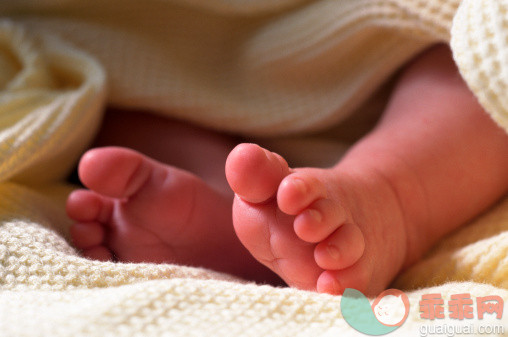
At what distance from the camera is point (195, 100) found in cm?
78

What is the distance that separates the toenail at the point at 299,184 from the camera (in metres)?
0.41

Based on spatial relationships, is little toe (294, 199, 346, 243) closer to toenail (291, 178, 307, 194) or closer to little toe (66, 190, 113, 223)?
toenail (291, 178, 307, 194)

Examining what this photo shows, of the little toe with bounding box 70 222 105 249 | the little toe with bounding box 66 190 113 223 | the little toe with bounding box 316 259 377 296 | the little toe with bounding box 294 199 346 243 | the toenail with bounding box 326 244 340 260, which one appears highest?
the little toe with bounding box 294 199 346 243

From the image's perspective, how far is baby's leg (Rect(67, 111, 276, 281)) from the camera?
21.7 inches

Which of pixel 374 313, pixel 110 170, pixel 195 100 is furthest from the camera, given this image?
pixel 195 100

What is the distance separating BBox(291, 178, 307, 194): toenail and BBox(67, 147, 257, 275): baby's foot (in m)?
0.20

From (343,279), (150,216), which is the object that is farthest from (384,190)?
(150,216)

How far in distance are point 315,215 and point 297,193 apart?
0.02 meters

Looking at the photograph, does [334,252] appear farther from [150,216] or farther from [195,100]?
[195,100]

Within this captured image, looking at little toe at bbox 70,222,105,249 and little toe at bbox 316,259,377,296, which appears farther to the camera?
little toe at bbox 70,222,105,249

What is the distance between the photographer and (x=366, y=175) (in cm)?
54

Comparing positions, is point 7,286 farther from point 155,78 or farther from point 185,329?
point 155,78

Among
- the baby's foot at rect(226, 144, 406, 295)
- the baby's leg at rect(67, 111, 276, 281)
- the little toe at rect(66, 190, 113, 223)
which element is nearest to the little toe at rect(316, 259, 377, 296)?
the baby's foot at rect(226, 144, 406, 295)

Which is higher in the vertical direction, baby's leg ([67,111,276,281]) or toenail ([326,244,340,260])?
toenail ([326,244,340,260])
